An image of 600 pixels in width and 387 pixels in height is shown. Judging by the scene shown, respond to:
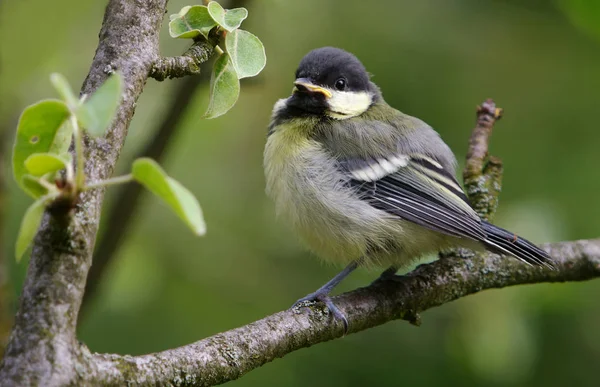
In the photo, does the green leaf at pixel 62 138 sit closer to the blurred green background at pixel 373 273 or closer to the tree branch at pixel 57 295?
the tree branch at pixel 57 295

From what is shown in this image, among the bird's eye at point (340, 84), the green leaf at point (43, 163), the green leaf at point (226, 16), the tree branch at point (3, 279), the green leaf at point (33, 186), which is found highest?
the green leaf at point (226, 16)

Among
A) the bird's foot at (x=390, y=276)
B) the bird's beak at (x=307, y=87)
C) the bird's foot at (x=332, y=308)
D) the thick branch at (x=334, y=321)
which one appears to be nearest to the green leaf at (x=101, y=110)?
the thick branch at (x=334, y=321)

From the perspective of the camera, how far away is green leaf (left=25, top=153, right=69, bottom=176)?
935 millimetres

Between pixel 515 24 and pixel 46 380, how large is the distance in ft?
9.83

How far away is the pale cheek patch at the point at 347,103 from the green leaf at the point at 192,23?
3.76ft

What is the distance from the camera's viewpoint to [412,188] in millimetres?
2348

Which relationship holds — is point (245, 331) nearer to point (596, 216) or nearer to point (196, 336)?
→ point (196, 336)

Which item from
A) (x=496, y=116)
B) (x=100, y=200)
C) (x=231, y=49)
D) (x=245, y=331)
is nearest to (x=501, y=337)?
(x=496, y=116)

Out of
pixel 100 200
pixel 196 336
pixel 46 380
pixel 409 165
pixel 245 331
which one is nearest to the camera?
pixel 46 380

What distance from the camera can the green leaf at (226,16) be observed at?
1.41 meters

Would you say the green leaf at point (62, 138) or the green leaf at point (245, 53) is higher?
the green leaf at point (245, 53)

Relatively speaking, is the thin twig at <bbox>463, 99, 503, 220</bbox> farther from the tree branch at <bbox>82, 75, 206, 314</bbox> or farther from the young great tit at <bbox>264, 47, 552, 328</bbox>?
the tree branch at <bbox>82, 75, 206, 314</bbox>

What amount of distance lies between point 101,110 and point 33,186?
0.21 m

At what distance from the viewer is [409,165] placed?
241 centimetres
